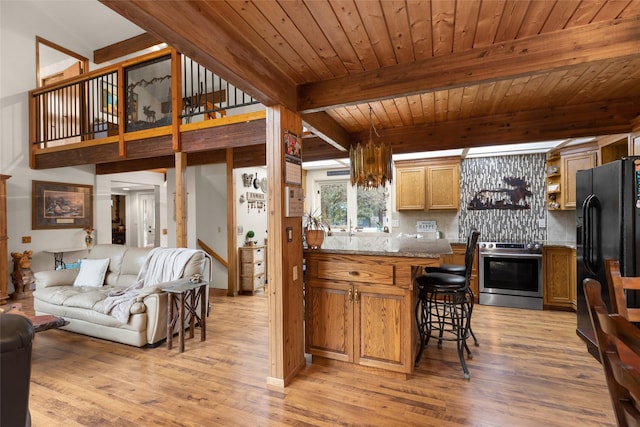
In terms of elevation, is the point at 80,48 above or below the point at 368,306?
Answer: above

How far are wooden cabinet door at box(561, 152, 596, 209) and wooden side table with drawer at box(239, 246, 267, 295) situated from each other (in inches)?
187

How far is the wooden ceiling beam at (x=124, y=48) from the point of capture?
6.51 meters

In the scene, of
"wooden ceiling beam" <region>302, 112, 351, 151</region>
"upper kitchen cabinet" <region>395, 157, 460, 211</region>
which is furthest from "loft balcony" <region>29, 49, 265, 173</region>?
"upper kitchen cabinet" <region>395, 157, 460, 211</region>

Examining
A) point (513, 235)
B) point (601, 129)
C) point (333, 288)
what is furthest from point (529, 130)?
point (333, 288)

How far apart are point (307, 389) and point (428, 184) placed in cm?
389

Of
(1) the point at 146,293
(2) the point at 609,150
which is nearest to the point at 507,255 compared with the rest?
(2) the point at 609,150

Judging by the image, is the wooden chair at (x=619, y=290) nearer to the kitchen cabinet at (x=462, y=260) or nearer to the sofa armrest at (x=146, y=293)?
the kitchen cabinet at (x=462, y=260)

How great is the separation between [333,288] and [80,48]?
789 centimetres

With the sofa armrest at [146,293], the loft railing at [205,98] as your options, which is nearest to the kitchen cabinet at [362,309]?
the sofa armrest at [146,293]

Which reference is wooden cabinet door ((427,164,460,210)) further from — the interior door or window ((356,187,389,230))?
the interior door

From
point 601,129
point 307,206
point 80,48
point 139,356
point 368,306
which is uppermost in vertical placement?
point 80,48

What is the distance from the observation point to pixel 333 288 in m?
2.68

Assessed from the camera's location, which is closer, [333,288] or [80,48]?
[333,288]

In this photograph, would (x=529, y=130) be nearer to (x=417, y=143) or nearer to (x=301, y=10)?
(x=417, y=143)
